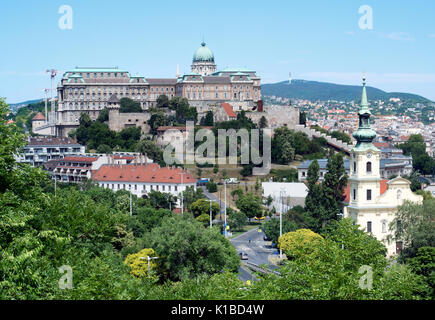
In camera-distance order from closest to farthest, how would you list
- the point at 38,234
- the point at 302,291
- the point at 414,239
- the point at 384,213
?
the point at 302,291 < the point at 38,234 < the point at 414,239 < the point at 384,213

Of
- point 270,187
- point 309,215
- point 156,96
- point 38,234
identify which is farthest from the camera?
point 156,96

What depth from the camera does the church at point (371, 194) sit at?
2313 inches

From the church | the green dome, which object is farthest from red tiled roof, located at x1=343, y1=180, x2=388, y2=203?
the green dome

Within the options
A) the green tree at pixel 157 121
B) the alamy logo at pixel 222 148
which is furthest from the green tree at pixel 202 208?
the green tree at pixel 157 121

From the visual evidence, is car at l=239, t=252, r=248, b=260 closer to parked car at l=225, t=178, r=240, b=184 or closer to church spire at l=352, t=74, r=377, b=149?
church spire at l=352, t=74, r=377, b=149

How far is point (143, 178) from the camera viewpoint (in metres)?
87.3

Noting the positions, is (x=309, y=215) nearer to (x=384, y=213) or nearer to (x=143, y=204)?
(x=384, y=213)

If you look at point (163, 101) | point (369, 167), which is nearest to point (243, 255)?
point (369, 167)

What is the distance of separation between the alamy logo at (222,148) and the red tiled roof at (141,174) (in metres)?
9.53

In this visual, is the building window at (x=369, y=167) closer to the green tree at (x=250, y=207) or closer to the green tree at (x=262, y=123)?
the green tree at (x=250, y=207)

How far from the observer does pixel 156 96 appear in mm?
132250
